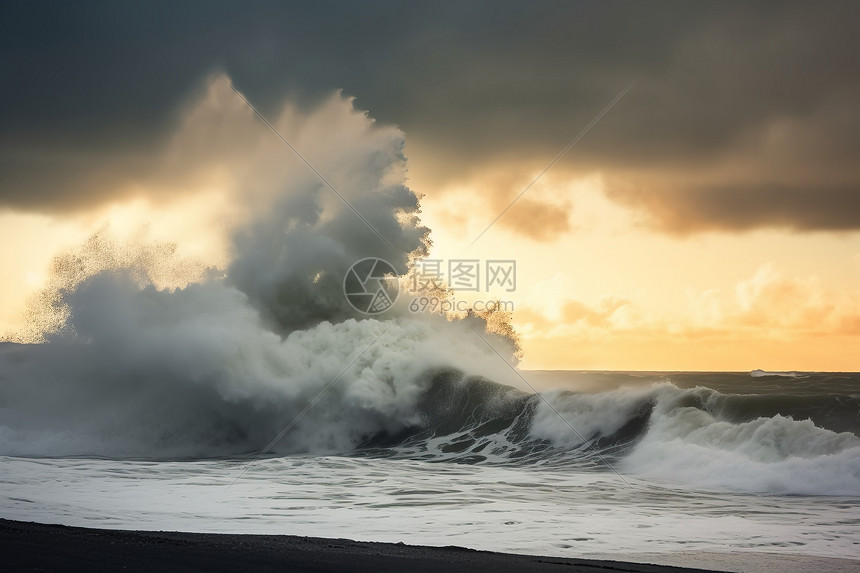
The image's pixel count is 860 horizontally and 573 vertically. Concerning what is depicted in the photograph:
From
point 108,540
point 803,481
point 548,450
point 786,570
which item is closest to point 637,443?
point 548,450

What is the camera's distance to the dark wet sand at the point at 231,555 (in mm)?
6554

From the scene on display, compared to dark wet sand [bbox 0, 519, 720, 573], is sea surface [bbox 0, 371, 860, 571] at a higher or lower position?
higher

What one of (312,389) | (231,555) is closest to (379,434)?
(312,389)

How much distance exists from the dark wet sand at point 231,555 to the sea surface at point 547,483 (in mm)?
698

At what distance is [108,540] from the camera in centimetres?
764

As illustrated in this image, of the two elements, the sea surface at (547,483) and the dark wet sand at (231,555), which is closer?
the dark wet sand at (231,555)

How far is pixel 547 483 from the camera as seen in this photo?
555 inches

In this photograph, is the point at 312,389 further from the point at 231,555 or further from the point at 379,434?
the point at 231,555

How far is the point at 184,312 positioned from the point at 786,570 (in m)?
19.2

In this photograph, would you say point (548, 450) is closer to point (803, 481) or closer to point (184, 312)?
point (803, 481)

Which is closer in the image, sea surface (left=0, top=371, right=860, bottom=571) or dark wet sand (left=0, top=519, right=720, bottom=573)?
dark wet sand (left=0, top=519, right=720, bottom=573)

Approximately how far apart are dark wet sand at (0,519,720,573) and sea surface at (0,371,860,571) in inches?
27.5

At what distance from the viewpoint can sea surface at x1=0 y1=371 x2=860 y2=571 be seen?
8.98 m

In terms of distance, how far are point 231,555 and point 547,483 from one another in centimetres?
800
